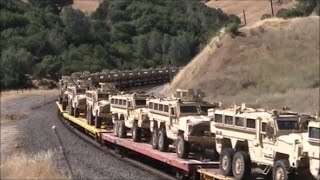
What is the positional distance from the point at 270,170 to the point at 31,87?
75061mm

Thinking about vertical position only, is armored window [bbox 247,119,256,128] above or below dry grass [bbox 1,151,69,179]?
above

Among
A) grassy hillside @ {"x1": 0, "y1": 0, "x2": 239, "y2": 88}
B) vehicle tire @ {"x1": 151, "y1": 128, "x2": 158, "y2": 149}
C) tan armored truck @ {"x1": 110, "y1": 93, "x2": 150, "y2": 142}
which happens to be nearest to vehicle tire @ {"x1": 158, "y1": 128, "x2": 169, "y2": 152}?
vehicle tire @ {"x1": 151, "y1": 128, "x2": 158, "y2": 149}

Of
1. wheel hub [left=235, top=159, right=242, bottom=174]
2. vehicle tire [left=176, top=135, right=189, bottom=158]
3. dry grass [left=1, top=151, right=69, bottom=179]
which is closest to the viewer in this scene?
wheel hub [left=235, top=159, right=242, bottom=174]

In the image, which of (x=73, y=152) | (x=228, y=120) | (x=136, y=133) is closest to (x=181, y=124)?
(x=228, y=120)

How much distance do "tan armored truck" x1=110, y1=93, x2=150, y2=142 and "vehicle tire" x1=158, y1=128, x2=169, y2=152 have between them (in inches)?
101

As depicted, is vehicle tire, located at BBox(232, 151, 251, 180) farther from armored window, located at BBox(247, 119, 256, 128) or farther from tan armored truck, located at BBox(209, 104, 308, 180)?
armored window, located at BBox(247, 119, 256, 128)

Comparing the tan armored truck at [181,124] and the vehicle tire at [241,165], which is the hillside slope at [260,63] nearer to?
the tan armored truck at [181,124]

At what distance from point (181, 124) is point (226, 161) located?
3.50 m

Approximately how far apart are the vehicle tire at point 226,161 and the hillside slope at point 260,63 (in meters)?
34.7

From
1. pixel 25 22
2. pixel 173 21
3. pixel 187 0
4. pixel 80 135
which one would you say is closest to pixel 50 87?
pixel 25 22

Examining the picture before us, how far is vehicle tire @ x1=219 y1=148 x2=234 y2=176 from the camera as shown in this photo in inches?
680

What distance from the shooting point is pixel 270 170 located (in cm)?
1633

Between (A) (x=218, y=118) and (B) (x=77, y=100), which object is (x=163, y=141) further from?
(B) (x=77, y=100)

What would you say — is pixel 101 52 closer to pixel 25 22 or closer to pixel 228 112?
pixel 25 22
